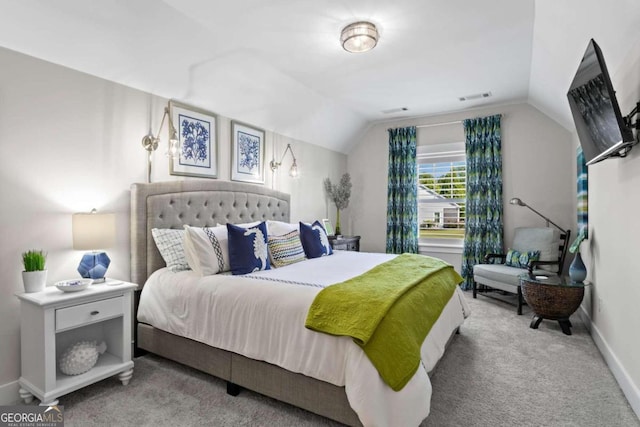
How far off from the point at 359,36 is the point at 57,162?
2508mm

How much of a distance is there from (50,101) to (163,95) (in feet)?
2.99

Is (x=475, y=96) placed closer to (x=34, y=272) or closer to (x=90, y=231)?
(x=90, y=231)

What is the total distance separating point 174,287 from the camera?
258 cm

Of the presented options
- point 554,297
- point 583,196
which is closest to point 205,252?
point 554,297

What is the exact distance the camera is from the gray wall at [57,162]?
2.20 meters

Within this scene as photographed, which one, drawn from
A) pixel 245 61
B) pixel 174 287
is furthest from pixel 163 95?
pixel 174 287

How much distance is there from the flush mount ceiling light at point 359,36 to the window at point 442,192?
2.95m

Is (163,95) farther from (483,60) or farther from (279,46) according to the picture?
(483,60)

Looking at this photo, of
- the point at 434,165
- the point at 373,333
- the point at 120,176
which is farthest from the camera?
the point at 434,165

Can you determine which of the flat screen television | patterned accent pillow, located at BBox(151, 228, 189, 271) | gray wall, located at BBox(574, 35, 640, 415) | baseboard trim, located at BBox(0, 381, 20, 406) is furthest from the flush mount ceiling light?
baseboard trim, located at BBox(0, 381, 20, 406)

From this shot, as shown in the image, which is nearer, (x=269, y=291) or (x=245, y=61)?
(x=269, y=291)

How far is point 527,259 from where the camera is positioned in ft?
13.9

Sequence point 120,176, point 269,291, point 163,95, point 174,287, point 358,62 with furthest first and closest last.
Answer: point 358,62, point 163,95, point 120,176, point 174,287, point 269,291

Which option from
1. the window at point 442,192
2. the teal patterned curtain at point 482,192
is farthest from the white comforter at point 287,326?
the window at point 442,192
